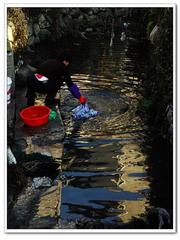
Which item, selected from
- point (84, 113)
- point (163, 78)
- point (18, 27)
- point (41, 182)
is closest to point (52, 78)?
point (84, 113)

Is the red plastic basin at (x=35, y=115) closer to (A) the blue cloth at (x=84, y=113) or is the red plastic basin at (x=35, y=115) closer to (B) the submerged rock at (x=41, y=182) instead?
(A) the blue cloth at (x=84, y=113)

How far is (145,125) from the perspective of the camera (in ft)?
25.2

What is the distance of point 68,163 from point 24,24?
6.38 meters

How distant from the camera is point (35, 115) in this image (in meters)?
7.57

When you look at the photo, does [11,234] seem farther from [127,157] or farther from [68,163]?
[127,157]

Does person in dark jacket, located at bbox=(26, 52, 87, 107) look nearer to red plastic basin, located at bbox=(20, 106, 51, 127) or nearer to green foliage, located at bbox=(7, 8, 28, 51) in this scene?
red plastic basin, located at bbox=(20, 106, 51, 127)

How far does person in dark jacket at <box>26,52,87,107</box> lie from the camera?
7.88 metres

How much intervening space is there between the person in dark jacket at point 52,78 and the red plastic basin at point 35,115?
0.48 meters

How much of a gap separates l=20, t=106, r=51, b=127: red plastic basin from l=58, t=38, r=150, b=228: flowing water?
1.54 feet

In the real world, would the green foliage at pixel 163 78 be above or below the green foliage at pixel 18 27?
below

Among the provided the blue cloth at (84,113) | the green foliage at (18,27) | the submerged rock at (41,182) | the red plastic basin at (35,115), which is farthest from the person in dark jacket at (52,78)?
the green foliage at (18,27)

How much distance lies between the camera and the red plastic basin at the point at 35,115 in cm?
718
